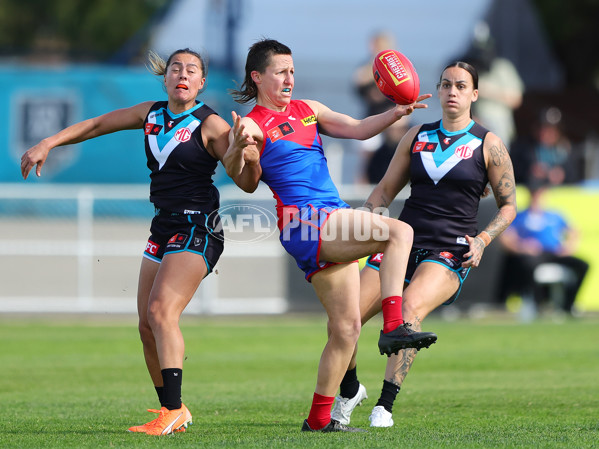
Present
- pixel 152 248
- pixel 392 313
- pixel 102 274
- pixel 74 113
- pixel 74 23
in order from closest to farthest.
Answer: pixel 392 313 → pixel 152 248 → pixel 102 274 → pixel 74 113 → pixel 74 23

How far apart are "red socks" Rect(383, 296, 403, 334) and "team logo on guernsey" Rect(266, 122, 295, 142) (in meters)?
1.21

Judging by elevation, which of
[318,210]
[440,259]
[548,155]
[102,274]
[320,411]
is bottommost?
[102,274]

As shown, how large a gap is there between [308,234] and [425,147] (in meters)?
1.52

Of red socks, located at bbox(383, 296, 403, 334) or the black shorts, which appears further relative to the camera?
the black shorts

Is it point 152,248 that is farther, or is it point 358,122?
point 152,248

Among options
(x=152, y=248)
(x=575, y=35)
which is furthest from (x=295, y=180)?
(x=575, y=35)

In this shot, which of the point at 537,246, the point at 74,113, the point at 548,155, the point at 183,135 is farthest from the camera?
the point at 74,113

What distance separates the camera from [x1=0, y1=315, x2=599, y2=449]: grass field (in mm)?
6375

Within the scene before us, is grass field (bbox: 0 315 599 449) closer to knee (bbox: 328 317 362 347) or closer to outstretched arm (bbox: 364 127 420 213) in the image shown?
knee (bbox: 328 317 362 347)

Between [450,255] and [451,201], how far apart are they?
1.29 feet

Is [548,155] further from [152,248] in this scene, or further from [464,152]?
[152,248]

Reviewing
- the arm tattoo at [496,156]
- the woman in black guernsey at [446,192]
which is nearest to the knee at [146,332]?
the woman in black guernsey at [446,192]

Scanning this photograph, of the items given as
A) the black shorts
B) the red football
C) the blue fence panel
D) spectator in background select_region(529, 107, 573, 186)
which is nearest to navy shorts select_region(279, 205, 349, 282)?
the black shorts

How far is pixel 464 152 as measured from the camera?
7398 millimetres
